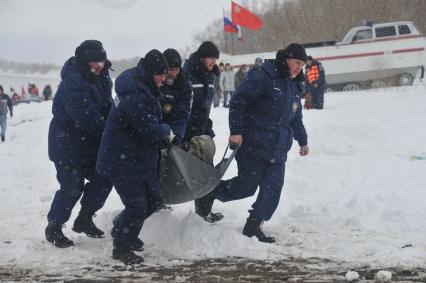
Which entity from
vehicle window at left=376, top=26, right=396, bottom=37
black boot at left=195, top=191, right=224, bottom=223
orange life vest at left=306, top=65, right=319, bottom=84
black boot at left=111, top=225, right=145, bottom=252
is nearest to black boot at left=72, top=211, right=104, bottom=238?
black boot at left=111, top=225, right=145, bottom=252

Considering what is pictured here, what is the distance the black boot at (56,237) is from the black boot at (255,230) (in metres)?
1.64

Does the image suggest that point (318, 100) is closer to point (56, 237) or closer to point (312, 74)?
point (312, 74)

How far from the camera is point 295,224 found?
5.72 m

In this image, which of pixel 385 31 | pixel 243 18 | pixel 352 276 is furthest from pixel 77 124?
pixel 243 18

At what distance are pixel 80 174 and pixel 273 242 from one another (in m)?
1.93

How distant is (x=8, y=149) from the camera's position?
13172 mm

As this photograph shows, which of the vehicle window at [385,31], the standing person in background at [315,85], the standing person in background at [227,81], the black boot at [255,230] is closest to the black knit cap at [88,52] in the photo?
the black boot at [255,230]

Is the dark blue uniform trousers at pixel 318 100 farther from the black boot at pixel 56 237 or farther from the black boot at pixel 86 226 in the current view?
the black boot at pixel 56 237

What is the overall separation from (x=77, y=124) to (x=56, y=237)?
108cm

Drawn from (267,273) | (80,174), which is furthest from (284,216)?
(80,174)

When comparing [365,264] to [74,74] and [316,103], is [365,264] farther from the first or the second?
[316,103]

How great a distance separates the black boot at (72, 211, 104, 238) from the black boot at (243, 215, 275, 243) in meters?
1.44

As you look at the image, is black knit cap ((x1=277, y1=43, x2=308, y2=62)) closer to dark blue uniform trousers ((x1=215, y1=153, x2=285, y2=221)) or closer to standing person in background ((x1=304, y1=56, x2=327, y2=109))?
dark blue uniform trousers ((x1=215, y1=153, x2=285, y2=221))

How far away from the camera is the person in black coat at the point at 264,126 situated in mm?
5113
